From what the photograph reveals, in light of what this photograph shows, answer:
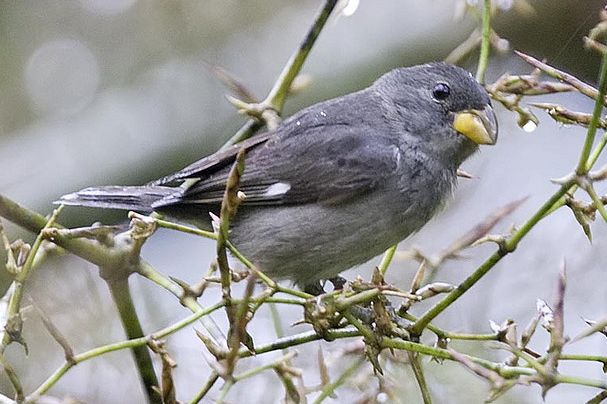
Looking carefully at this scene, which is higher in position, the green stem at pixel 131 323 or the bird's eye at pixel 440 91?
the bird's eye at pixel 440 91

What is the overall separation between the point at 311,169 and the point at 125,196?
2.06 feet

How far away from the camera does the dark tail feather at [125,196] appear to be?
3268 mm

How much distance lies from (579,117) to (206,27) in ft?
12.9

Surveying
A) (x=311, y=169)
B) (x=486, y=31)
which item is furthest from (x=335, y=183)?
(x=486, y=31)

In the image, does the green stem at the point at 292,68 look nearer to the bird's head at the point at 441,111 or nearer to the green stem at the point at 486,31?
the green stem at the point at 486,31

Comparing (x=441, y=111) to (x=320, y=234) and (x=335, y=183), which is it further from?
(x=320, y=234)

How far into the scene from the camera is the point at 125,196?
10.9ft

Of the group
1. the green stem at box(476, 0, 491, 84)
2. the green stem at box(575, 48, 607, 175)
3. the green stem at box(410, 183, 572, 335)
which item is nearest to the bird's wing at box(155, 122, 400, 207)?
the green stem at box(476, 0, 491, 84)

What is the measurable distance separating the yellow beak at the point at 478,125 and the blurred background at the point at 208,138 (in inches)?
12.0

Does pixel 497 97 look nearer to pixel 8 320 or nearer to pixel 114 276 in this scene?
pixel 114 276

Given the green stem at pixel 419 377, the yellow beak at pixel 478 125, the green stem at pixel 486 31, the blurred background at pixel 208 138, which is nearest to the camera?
the green stem at pixel 419 377

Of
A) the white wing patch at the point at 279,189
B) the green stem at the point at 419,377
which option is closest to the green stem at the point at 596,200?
the green stem at the point at 419,377

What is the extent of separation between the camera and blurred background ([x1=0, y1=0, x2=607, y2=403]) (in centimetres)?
362

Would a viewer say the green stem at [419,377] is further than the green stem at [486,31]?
No
